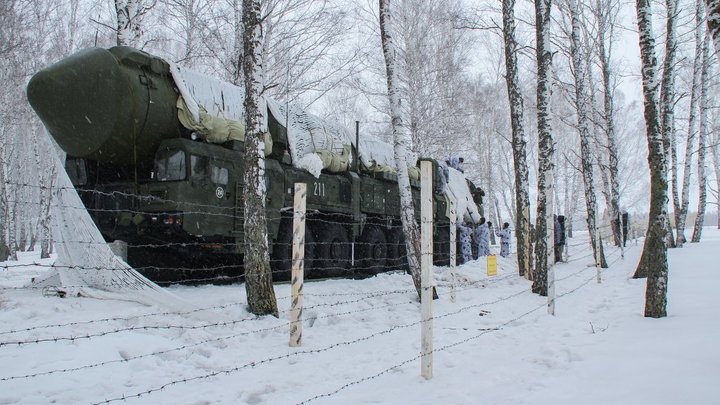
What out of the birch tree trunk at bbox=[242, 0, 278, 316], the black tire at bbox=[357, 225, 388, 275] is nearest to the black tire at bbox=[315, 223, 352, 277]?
the black tire at bbox=[357, 225, 388, 275]

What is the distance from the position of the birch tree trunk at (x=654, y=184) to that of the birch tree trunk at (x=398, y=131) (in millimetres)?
Result: 3294

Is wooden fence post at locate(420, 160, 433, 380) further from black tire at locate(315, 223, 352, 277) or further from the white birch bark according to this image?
the white birch bark

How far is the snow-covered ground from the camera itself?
350 cm

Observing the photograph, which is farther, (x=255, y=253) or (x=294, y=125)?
(x=294, y=125)

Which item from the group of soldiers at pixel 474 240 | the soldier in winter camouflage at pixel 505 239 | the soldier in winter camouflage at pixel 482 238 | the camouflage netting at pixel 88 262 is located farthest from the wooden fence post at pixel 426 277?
the soldier in winter camouflage at pixel 505 239

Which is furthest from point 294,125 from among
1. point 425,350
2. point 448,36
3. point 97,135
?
point 448,36

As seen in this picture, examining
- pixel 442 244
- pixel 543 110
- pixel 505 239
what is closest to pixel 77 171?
pixel 543 110

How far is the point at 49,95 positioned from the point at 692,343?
7.89 metres

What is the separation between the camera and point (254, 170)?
5.88 m

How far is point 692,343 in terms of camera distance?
432cm

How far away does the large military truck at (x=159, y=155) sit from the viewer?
6.84m

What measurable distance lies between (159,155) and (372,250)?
561cm

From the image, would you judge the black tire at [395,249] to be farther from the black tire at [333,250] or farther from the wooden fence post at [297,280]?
the wooden fence post at [297,280]

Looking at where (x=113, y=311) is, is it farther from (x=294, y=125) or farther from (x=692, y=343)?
(x=692, y=343)
